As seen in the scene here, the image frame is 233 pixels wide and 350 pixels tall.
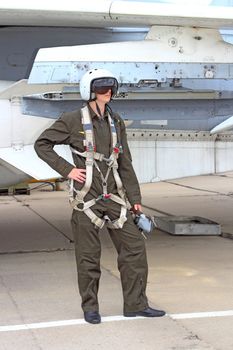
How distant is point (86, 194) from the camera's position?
4.15 metres

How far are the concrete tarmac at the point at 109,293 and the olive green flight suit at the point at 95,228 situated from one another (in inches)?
11.4

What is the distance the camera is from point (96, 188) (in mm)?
4176

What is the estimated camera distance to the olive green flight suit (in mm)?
4164

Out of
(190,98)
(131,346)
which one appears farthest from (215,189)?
(131,346)

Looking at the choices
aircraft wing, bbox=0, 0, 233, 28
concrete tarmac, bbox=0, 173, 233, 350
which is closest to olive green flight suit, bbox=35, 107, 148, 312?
concrete tarmac, bbox=0, 173, 233, 350

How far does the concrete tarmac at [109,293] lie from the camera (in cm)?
399

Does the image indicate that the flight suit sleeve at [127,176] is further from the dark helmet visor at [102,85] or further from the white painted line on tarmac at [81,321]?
the white painted line on tarmac at [81,321]

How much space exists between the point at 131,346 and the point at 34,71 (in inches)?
107

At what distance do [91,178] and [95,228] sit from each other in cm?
35

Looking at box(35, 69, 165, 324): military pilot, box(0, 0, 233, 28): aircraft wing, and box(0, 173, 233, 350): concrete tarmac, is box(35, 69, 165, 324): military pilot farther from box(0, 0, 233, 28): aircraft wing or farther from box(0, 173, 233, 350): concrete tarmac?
box(0, 0, 233, 28): aircraft wing

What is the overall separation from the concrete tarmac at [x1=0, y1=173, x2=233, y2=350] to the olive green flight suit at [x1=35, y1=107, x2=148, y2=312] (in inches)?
11.4

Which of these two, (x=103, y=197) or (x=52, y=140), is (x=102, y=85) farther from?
(x=103, y=197)

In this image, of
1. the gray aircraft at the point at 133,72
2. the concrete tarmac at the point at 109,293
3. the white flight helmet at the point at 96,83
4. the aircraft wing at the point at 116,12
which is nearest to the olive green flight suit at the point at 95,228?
the white flight helmet at the point at 96,83

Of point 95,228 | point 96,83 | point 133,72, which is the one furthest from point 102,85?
point 133,72
